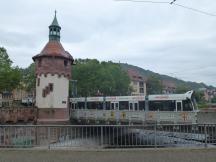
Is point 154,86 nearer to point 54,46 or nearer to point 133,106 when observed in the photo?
point 54,46

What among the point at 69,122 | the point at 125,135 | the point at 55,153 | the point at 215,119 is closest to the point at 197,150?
the point at 125,135

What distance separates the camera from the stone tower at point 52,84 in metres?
39.4

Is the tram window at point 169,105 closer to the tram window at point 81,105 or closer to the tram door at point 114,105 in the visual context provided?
the tram door at point 114,105

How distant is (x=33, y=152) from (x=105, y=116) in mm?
26238

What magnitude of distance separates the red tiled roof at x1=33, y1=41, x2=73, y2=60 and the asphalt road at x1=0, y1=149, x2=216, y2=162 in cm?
3106

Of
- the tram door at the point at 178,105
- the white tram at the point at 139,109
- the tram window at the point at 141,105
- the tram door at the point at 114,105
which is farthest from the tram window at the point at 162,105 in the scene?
the tram door at the point at 114,105

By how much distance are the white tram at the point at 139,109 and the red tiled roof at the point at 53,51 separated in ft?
21.2

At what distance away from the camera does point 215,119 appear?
1032 inches

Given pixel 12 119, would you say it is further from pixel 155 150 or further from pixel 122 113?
pixel 155 150

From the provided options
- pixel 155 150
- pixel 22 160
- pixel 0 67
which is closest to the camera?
pixel 22 160

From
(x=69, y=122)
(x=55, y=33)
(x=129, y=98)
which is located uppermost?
(x=55, y=33)

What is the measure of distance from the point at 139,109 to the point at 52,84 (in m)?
12.9

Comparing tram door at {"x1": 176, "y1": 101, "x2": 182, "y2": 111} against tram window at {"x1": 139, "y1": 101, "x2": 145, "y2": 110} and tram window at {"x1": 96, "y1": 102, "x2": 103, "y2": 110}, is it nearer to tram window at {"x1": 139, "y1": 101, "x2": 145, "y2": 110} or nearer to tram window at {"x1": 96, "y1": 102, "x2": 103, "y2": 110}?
tram window at {"x1": 139, "y1": 101, "x2": 145, "y2": 110}

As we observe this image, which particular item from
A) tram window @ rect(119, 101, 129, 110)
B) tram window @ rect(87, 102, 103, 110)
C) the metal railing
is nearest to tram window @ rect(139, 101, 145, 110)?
tram window @ rect(119, 101, 129, 110)
